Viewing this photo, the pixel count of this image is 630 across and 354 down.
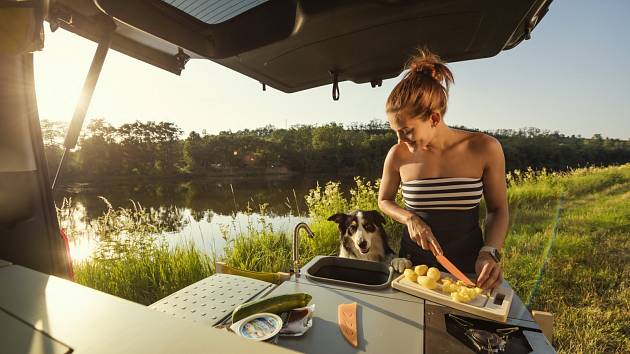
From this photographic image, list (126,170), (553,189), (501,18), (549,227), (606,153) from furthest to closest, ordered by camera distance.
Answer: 1. (126,170)
2. (606,153)
3. (553,189)
4. (549,227)
5. (501,18)

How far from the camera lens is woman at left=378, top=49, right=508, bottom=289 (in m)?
1.79

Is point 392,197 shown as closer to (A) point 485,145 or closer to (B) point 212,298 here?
(A) point 485,145

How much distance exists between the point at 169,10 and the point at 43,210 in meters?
1.33

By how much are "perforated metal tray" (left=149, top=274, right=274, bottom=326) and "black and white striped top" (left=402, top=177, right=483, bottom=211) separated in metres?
1.16

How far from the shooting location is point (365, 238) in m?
2.72

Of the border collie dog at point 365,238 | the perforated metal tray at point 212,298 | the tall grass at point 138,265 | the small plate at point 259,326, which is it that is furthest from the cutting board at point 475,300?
the tall grass at point 138,265

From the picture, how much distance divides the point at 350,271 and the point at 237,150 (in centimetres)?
3983

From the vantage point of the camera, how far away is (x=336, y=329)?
112cm

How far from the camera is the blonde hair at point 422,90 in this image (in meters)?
1.71

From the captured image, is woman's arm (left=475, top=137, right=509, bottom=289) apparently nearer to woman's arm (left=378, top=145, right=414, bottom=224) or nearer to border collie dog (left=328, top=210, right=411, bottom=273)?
woman's arm (left=378, top=145, right=414, bottom=224)

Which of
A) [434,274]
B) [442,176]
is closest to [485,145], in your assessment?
[442,176]

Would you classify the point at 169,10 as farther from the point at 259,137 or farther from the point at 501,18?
the point at 259,137

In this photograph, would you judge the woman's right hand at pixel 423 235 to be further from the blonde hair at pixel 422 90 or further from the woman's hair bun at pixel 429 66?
the woman's hair bun at pixel 429 66

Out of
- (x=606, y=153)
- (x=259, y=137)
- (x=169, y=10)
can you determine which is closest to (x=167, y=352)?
(x=169, y=10)
